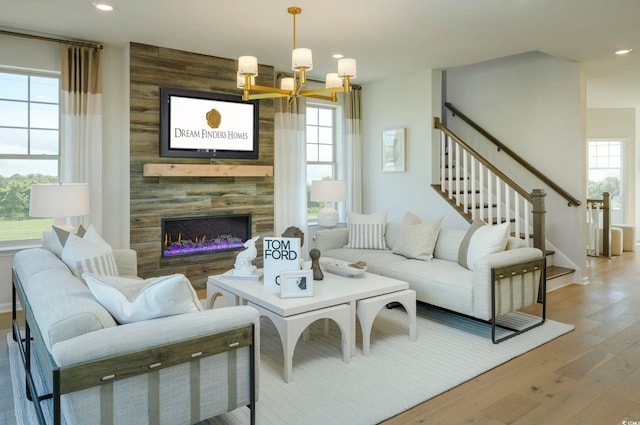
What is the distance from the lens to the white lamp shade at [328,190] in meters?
5.85

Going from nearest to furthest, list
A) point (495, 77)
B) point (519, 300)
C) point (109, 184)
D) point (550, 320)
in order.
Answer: point (519, 300)
point (550, 320)
point (109, 184)
point (495, 77)

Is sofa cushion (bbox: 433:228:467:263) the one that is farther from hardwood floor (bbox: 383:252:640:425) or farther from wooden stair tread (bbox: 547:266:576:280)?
wooden stair tread (bbox: 547:266:576:280)

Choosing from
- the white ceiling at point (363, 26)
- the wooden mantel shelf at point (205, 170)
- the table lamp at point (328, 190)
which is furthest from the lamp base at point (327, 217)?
the white ceiling at point (363, 26)

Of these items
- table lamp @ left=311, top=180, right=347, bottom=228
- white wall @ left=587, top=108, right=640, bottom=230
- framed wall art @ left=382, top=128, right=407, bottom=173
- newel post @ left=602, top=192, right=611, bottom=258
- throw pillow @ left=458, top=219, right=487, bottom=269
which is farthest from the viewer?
white wall @ left=587, top=108, right=640, bottom=230

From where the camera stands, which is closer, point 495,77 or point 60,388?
point 60,388

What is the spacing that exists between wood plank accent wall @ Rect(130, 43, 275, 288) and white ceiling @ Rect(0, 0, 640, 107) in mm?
206

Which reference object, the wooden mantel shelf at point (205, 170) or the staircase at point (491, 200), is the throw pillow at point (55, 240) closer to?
the wooden mantel shelf at point (205, 170)

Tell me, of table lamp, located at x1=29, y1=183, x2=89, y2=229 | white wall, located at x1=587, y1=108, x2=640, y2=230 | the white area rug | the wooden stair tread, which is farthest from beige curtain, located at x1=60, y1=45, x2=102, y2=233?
white wall, located at x1=587, y1=108, x2=640, y2=230

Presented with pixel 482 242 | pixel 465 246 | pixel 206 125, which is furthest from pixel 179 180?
pixel 482 242

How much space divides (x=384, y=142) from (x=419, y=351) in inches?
153

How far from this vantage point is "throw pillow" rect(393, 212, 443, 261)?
15.0 feet

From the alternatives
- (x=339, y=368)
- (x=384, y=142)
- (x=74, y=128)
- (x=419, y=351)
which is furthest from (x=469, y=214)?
(x=74, y=128)

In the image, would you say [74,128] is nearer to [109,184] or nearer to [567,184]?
[109,184]

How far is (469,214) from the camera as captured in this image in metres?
5.68
